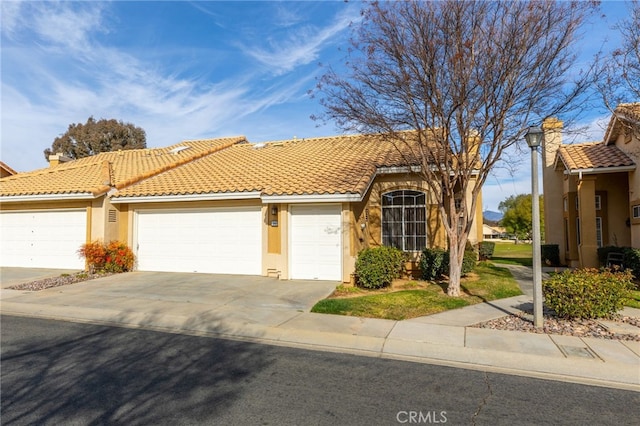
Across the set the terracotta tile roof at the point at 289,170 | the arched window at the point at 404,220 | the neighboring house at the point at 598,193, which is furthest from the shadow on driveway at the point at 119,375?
the neighboring house at the point at 598,193

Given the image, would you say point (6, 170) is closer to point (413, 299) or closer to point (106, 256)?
point (106, 256)

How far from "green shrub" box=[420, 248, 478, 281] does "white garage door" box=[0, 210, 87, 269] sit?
39.5 ft

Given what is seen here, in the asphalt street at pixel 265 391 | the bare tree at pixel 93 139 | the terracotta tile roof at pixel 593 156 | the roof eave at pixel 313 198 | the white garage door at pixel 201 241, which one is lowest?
the asphalt street at pixel 265 391

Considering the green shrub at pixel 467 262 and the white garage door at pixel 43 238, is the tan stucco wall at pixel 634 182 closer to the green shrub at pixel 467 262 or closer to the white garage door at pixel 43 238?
the green shrub at pixel 467 262

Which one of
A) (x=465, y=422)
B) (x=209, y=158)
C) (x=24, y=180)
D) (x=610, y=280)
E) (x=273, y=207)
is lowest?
(x=465, y=422)

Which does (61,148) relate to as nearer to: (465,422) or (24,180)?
(24,180)

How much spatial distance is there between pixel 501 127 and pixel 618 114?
257cm

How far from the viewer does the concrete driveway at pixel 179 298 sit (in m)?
7.89

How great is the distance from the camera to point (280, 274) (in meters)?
11.7

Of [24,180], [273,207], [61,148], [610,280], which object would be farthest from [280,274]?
[61,148]

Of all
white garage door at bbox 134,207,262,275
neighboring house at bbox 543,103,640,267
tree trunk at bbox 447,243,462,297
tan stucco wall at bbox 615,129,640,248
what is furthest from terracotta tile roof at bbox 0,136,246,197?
tan stucco wall at bbox 615,129,640,248

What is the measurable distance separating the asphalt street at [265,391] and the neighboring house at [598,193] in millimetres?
8701

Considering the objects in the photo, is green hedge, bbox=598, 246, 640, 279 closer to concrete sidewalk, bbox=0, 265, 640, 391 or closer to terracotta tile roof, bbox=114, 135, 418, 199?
concrete sidewalk, bbox=0, 265, 640, 391

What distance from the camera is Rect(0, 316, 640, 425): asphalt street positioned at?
3975 mm
